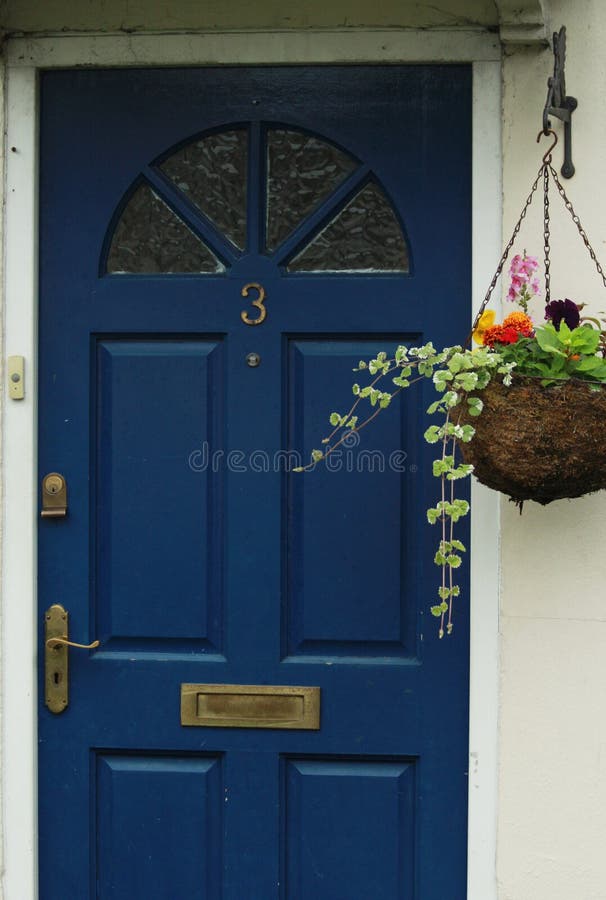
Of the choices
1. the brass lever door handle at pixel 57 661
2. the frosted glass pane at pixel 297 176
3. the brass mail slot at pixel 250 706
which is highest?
the frosted glass pane at pixel 297 176

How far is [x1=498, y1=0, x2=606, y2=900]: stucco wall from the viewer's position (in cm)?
270

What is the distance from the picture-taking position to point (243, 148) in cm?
289

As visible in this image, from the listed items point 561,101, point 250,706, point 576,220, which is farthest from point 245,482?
point 561,101

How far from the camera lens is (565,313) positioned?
7.98ft

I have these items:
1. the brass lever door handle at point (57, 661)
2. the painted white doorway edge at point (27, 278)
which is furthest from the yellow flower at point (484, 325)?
the brass lever door handle at point (57, 661)

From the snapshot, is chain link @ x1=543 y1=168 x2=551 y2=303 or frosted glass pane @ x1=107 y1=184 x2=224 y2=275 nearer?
chain link @ x1=543 y1=168 x2=551 y2=303

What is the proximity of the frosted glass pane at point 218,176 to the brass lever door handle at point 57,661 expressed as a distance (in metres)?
1.08

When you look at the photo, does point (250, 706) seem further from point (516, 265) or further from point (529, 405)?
point (516, 265)

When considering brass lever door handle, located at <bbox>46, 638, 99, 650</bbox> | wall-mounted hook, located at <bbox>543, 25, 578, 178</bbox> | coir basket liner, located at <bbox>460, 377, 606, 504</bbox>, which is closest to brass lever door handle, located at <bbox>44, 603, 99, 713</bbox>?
brass lever door handle, located at <bbox>46, 638, 99, 650</bbox>

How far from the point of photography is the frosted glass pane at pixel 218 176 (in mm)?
2895

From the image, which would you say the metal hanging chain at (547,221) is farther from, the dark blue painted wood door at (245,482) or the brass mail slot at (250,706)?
the brass mail slot at (250,706)

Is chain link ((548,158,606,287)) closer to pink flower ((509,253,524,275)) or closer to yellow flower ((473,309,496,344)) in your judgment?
pink flower ((509,253,524,275))

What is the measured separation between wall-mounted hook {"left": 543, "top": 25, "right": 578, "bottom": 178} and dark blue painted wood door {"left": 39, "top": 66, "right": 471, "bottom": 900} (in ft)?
0.85

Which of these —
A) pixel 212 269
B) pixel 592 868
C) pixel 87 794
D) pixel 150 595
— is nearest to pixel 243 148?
pixel 212 269
